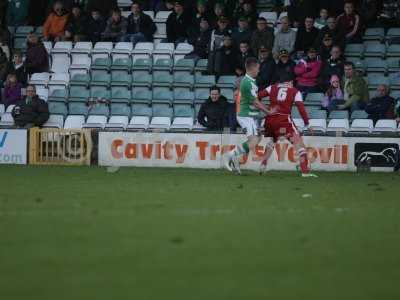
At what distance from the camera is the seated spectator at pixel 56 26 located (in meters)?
29.0

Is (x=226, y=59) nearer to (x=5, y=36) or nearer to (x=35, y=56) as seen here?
(x=35, y=56)

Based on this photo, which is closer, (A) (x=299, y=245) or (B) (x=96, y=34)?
(A) (x=299, y=245)

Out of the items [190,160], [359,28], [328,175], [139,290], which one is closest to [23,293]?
[139,290]

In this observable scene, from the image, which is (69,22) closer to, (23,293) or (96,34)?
(96,34)

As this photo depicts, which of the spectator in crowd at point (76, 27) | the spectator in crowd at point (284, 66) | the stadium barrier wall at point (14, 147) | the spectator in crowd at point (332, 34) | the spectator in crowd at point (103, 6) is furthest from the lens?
the spectator in crowd at point (103, 6)

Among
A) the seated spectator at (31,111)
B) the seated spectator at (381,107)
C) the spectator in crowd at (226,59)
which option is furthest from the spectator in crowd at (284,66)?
the seated spectator at (31,111)

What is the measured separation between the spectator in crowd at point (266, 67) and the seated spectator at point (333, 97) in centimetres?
133

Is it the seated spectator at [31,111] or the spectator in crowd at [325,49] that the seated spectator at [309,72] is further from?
the seated spectator at [31,111]

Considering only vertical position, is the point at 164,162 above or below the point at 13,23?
below

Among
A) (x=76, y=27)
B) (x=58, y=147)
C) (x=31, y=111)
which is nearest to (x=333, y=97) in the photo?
(x=58, y=147)

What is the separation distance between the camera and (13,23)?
3016cm

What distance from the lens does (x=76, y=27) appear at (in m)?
29.0

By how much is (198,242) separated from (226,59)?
1649 cm

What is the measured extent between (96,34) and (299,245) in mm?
19431
